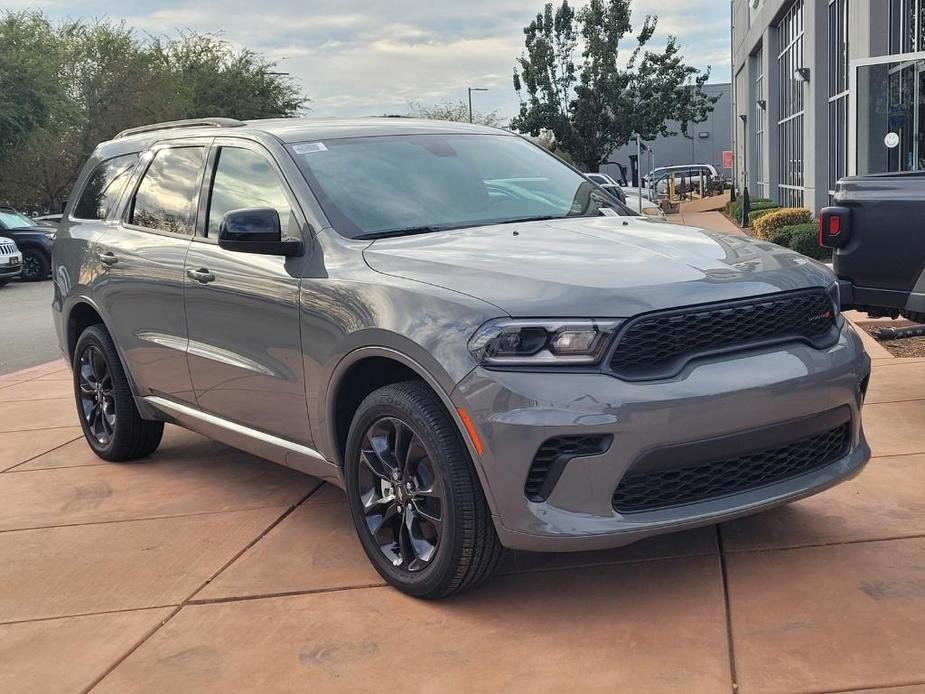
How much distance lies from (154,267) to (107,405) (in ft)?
4.13

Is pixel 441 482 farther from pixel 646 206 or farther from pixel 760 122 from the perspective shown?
pixel 646 206

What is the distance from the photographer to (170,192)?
→ 573 cm

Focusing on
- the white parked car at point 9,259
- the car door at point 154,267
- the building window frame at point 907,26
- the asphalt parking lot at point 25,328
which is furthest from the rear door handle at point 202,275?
the white parked car at point 9,259

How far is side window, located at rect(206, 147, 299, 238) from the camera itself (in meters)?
4.78

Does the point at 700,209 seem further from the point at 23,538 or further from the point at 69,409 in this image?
the point at 23,538

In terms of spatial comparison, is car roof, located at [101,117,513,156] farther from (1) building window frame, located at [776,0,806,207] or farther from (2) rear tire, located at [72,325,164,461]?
(1) building window frame, located at [776,0,806,207]

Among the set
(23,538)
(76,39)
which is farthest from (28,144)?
(23,538)

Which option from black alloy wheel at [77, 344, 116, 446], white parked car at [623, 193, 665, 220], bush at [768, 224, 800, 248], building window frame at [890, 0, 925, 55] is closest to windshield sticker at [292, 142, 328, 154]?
black alloy wheel at [77, 344, 116, 446]

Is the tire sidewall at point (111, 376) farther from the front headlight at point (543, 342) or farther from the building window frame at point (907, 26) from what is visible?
the building window frame at point (907, 26)

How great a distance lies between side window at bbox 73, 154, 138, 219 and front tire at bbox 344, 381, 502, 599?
115 inches

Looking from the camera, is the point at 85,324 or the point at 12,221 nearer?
the point at 85,324

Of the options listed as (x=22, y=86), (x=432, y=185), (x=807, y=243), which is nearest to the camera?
(x=432, y=185)

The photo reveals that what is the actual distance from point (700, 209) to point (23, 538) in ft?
108

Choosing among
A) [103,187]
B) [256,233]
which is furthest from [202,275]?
[103,187]
